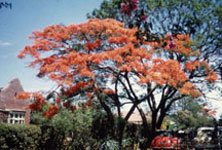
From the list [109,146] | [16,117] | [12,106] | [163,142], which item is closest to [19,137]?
[109,146]

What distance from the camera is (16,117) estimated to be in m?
19.8

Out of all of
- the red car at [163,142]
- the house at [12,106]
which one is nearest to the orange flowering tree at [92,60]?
the red car at [163,142]

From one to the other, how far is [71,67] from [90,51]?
132 centimetres

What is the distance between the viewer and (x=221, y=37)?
488 inches

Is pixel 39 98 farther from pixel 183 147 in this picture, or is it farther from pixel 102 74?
pixel 183 147

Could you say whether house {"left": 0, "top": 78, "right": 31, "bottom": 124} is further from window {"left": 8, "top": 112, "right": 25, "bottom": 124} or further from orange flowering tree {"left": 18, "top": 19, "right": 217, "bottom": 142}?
orange flowering tree {"left": 18, "top": 19, "right": 217, "bottom": 142}

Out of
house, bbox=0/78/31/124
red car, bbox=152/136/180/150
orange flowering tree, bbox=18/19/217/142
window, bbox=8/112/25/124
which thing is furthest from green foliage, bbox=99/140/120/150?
window, bbox=8/112/25/124

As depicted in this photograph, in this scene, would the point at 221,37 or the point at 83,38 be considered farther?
the point at 221,37

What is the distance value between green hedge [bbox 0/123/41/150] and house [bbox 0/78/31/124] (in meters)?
8.86

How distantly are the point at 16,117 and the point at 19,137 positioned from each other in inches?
438

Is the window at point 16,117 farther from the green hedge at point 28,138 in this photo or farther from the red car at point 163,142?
the red car at point 163,142

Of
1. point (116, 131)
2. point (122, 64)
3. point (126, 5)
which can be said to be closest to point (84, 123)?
point (116, 131)

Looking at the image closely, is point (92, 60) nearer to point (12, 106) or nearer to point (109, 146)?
point (109, 146)

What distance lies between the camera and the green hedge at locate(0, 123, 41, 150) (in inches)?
376
